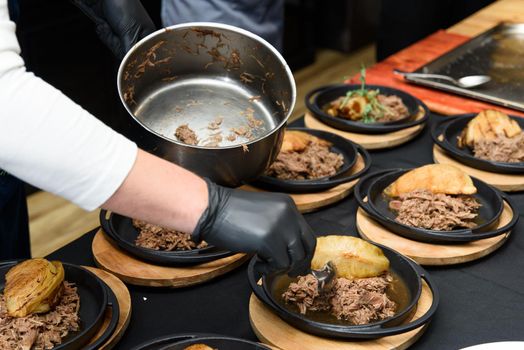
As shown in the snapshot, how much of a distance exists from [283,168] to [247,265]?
1.21 feet

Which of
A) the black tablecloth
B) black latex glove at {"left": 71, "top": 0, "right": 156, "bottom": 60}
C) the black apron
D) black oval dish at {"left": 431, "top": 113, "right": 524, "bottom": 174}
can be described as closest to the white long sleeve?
the black tablecloth

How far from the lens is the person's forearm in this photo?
109 centimetres

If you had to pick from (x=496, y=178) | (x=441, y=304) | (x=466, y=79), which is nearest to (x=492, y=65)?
(x=466, y=79)

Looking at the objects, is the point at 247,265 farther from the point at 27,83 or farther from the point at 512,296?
the point at 27,83

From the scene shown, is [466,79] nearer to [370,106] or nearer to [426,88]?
[426,88]

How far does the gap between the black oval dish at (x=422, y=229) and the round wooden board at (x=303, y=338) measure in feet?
0.84

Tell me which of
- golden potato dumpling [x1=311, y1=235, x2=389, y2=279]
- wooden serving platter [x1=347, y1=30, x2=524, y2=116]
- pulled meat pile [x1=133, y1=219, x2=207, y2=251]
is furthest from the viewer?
wooden serving platter [x1=347, y1=30, x2=524, y2=116]

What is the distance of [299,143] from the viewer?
1.91 metres

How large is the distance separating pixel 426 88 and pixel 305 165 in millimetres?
747

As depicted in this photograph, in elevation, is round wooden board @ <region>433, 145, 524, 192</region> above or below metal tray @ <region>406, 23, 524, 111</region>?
below

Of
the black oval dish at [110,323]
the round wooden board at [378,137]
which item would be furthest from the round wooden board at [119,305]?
the round wooden board at [378,137]

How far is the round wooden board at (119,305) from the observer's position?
4.22ft

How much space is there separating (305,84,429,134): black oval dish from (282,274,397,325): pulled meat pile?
2.50ft

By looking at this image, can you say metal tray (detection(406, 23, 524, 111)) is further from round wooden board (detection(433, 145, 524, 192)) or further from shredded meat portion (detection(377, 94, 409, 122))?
round wooden board (detection(433, 145, 524, 192))
